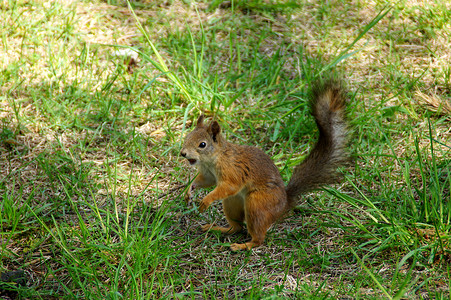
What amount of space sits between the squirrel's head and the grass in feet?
0.92

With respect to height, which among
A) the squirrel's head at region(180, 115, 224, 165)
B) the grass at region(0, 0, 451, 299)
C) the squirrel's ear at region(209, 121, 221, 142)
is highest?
the squirrel's ear at region(209, 121, 221, 142)

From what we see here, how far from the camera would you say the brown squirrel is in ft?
7.74

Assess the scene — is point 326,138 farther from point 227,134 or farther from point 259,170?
point 227,134

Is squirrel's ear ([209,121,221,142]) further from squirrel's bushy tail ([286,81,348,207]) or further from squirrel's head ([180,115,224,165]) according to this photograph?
squirrel's bushy tail ([286,81,348,207])

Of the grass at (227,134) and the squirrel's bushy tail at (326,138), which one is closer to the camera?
the grass at (227,134)

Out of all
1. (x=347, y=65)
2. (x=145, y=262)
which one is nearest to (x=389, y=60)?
(x=347, y=65)

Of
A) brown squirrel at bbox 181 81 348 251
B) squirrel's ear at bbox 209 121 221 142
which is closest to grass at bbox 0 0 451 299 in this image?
brown squirrel at bbox 181 81 348 251

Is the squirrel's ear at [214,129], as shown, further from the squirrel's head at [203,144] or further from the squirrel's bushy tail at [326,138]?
the squirrel's bushy tail at [326,138]

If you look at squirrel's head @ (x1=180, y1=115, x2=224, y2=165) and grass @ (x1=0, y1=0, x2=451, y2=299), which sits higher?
squirrel's head @ (x1=180, y1=115, x2=224, y2=165)

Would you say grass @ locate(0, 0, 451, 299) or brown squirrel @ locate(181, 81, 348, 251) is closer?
grass @ locate(0, 0, 451, 299)

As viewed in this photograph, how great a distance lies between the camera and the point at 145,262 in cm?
207

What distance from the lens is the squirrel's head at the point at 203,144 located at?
7.84 feet

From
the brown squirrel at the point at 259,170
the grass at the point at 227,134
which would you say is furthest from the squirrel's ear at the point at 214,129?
the grass at the point at 227,134

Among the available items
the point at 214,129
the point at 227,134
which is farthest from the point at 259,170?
the point at 227,134
